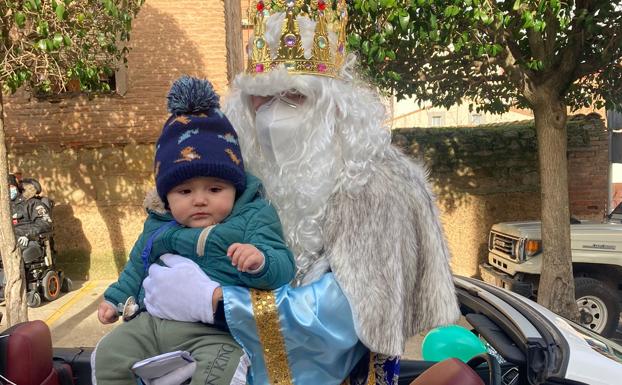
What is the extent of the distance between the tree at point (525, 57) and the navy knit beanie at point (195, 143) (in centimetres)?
219

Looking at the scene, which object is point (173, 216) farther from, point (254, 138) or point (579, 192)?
point (579, 192)

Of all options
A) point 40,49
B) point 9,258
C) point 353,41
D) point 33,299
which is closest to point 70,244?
point 33,299

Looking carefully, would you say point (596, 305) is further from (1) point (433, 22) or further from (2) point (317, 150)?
(2) point (317, 150)

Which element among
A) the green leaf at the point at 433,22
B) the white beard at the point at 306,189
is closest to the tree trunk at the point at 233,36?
the green leaf at the point at 433,22

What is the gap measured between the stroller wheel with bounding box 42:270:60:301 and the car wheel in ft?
21.9

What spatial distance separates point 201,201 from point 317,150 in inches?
15.9

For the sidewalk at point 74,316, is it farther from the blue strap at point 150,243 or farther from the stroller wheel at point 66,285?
the blue strap at point 150,243

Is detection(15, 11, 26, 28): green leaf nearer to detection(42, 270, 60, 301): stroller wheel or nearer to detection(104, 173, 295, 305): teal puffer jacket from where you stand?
detection(104, 173, 295, 305): teal puffer jacket

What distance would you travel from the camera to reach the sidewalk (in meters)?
5.58

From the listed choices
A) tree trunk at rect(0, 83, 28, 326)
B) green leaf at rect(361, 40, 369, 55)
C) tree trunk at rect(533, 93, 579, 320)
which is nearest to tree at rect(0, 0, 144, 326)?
tree trunk at rect(0, 83, 28, 326)

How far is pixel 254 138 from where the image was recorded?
1.79m

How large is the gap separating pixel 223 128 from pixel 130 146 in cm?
671

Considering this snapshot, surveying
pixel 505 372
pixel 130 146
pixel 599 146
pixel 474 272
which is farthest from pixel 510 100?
pixel 505 372

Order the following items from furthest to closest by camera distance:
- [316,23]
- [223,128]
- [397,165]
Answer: [316,23] → [223,128] → [397,165]
